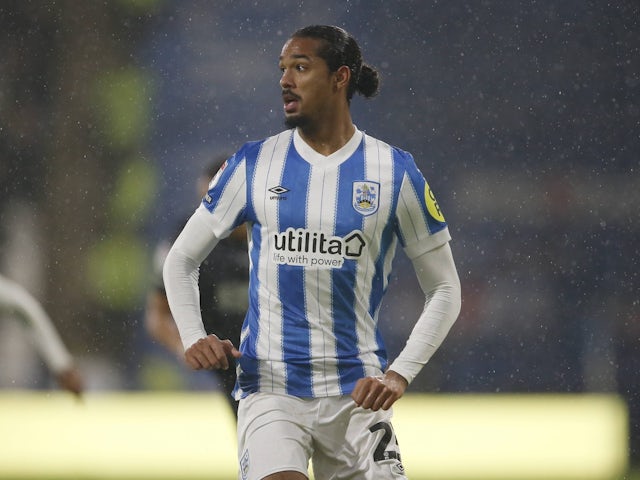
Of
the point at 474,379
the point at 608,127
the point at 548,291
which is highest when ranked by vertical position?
the point at 608,127

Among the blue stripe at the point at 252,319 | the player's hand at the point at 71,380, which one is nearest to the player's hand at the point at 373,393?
the blue stripe at the point at 252,319

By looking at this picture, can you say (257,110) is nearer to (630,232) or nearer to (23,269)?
(23,269)

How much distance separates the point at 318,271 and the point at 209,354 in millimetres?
311

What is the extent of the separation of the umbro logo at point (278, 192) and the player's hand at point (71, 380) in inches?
131

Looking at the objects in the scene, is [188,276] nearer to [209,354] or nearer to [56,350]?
[209,354]

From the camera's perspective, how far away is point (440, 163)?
611cm

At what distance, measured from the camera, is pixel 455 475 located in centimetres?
539

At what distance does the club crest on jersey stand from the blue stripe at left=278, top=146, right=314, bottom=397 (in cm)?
11

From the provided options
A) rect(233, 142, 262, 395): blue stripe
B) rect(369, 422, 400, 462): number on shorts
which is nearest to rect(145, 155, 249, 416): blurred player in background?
rect(233, 142, 262, 395): blue stripe

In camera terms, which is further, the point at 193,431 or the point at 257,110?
the point at 257,110

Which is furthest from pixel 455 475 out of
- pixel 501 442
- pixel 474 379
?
pixel 474 379

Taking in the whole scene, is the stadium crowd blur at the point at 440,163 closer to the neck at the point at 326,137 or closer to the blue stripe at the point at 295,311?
the neck at the point at 326,137

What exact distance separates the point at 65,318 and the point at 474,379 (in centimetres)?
213

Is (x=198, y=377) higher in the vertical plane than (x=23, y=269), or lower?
lower
